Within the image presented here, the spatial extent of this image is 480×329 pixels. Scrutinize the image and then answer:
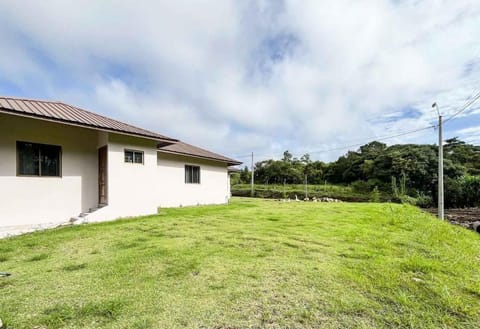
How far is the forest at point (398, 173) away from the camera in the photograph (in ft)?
69.4

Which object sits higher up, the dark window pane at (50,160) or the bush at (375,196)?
the dark window pane at (50,160)

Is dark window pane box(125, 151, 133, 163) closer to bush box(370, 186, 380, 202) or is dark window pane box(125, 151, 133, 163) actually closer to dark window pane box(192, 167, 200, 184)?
dark window pane box(192, 167, 200, 184)

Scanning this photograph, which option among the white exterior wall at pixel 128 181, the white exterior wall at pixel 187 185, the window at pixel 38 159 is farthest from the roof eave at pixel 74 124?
the white exterior wall at pixel 187 185

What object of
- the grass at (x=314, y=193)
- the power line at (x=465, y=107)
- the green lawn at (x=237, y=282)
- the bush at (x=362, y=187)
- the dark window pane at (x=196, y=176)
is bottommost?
the grass at (x=314, y=193)

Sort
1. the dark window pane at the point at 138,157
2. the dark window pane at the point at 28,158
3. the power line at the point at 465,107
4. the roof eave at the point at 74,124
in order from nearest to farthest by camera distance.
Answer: the roof eave at the point at 74,124 → the dark window pane at the point at 28,158 → the dark window pane at the point at 138,157 → the power line at the point at 465,107

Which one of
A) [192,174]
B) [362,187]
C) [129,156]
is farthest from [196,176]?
[362,187]

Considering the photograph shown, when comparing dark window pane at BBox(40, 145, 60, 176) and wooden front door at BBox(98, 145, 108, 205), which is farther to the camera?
wooden front door at BBox(98, 145, 108, 205)

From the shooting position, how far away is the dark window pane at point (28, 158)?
6.58m

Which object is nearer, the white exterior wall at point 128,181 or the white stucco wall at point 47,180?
the white stucco wall at point 47,180

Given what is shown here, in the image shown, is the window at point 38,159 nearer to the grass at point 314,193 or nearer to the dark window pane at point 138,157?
the dark window pane at point 138,157

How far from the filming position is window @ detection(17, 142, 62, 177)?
661 cm

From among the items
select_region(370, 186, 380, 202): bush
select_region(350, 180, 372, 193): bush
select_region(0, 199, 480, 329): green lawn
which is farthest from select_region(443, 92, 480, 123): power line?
select_region(350, 180, 372, 193): bush

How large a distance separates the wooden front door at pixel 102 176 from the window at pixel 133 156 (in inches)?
27.5

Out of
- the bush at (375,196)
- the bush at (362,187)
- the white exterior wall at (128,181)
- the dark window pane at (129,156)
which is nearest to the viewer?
the white exterior wall at (128,181)
